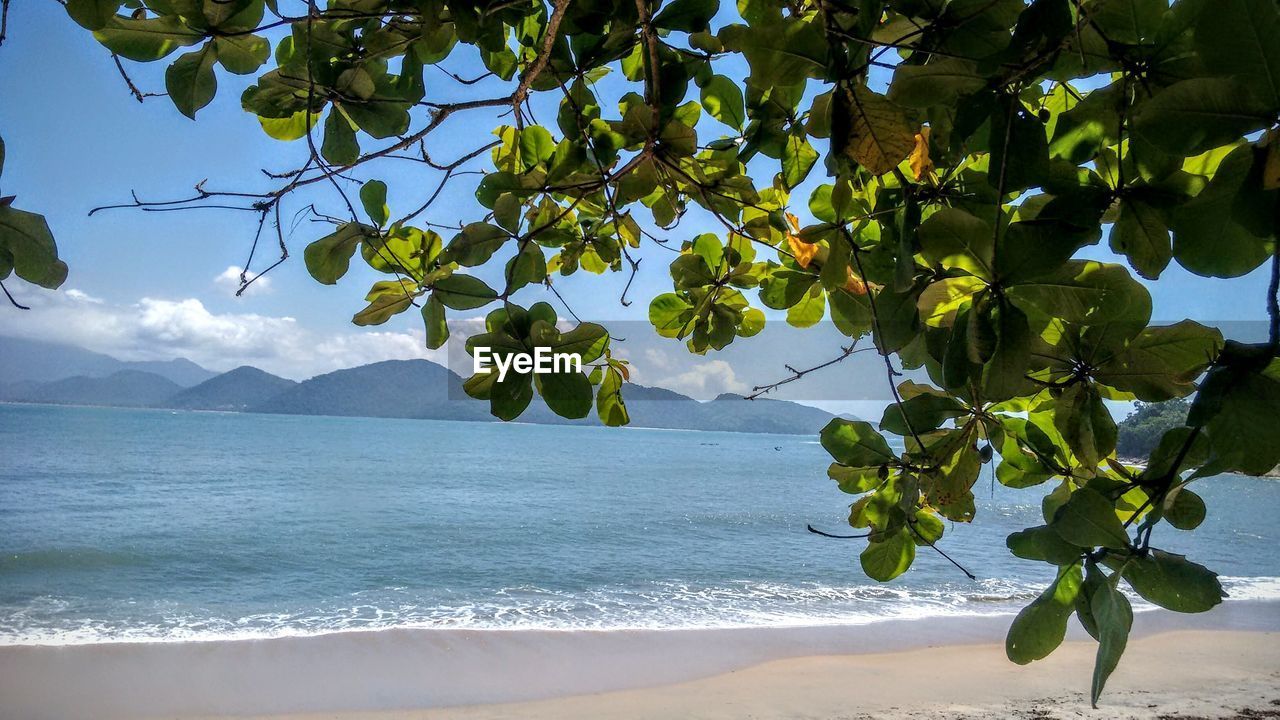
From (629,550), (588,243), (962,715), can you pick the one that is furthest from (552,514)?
(588,243)

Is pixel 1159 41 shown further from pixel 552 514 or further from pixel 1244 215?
pixel 552 514

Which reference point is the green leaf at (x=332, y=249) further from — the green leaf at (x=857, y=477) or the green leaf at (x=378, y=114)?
the green leaf at (x=857, y=477)

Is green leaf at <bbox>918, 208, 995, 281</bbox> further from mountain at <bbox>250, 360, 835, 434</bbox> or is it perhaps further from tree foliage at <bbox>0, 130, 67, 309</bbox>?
mountain at <bbox>250, 360, 835, 434</bbox>

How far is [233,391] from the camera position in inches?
3383

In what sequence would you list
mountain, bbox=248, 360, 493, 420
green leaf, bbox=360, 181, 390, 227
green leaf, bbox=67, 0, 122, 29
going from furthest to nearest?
mountain, bbox=248, 360, 493, 420
green leaf, bbox=360, 181, 390, 227
green leaf, bbox=67, 0, 122, 29

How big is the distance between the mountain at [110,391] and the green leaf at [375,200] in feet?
357

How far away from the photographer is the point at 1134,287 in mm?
514

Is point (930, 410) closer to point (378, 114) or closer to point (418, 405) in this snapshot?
point (378, 114)

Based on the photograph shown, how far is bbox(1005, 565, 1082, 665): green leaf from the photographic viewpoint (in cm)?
56

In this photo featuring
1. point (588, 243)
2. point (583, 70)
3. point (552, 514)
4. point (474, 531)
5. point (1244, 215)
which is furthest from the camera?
point (552, 514)

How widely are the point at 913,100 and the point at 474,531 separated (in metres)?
16.5

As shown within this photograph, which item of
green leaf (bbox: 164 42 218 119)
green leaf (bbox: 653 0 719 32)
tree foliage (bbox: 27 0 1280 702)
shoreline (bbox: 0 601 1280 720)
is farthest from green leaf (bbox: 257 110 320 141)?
shoreline (bbox: 0 601 1280 720)

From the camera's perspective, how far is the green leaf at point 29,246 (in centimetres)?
48

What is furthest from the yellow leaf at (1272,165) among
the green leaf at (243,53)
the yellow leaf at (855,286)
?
the green leaf at (243,53)
